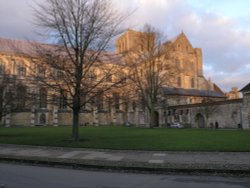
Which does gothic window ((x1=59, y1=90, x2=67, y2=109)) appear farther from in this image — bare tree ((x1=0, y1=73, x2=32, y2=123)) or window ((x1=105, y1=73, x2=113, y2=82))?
bare tree ((x1=0, y1=73, x2=32, y2=123))

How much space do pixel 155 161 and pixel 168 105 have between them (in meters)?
54.4

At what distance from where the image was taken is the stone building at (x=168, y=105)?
110ft

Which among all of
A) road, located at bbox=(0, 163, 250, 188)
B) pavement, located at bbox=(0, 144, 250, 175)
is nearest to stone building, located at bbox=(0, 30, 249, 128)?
pavement, located at bbox=(0, 144, 250, 175)

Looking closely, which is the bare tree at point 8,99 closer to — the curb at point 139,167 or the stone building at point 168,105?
the stone building at point 168,105

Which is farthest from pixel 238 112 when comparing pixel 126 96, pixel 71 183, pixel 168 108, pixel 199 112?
pixel 71 183

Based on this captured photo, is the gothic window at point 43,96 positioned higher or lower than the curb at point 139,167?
higher

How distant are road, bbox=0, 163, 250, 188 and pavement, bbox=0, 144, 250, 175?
53cm

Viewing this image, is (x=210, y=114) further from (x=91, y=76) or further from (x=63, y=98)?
(x=63, y=98)

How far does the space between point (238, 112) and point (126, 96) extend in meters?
33.8

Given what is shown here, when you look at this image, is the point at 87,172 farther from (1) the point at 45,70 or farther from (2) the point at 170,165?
(1) the point at 45,70

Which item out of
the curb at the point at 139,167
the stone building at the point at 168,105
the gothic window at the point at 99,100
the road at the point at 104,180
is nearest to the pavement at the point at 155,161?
the curb at the point at 139,167

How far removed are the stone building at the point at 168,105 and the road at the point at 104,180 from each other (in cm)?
1163

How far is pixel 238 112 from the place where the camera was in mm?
48906

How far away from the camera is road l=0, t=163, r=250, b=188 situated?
24.4ft
